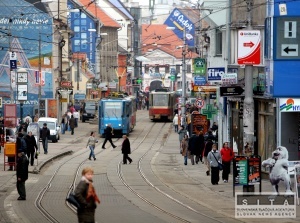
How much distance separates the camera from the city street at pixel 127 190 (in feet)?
77.6

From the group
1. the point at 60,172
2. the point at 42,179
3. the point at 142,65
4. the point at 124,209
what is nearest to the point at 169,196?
the point at 124,209

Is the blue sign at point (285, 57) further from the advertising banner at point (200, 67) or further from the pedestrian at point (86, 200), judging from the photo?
the advertising banner at point (200, 67)

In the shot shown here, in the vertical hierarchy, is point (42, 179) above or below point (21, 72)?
below

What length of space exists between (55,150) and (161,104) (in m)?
40.2

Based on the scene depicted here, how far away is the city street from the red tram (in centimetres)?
3743

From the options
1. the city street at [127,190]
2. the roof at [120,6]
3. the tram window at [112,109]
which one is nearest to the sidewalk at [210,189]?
the city street at [127,190]

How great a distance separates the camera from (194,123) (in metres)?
51.5

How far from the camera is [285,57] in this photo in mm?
32531

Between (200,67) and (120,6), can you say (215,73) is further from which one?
(120,6)

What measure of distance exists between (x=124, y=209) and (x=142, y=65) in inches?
5706

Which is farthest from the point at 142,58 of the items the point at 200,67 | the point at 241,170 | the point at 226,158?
the point at 241,170

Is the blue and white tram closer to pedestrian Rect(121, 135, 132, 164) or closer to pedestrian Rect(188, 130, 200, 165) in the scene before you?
pedestrian Rect(121, 135, 132, 164)

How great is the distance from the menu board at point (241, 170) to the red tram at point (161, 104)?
64702mm

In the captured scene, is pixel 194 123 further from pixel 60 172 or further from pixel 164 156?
pixel 60 172
